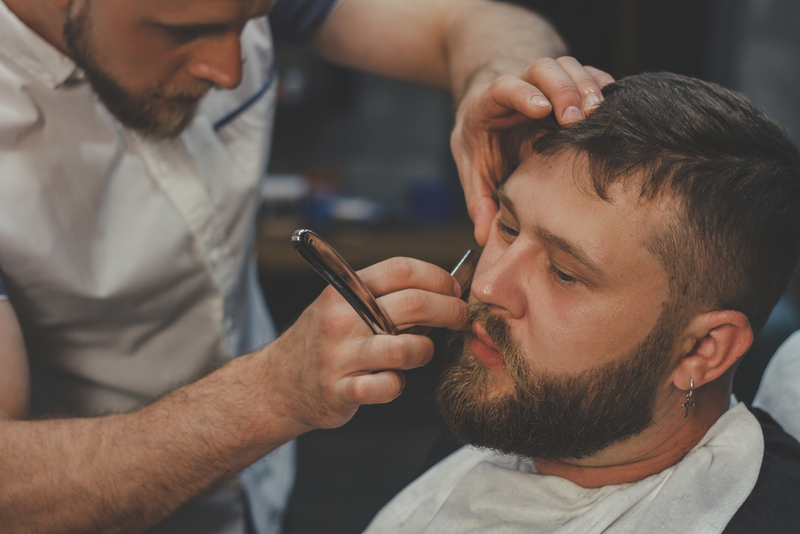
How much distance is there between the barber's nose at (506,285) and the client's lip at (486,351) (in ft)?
0.18

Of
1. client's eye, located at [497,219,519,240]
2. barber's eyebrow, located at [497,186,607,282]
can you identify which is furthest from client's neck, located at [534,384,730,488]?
client's eye, located at [497,219,519,240]

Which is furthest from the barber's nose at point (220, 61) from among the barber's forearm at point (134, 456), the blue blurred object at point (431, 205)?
the blue blurred object at point (431, 205)

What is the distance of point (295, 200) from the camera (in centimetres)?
394

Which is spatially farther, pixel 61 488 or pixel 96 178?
pixel 96 178

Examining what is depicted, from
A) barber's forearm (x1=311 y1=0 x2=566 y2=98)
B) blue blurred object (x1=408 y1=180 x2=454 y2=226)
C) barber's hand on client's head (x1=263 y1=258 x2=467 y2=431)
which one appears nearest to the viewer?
barber's hand on client's head (x1=263 y1=258 x2=467 y2=431)

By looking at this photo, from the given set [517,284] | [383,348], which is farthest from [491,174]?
[383,348]

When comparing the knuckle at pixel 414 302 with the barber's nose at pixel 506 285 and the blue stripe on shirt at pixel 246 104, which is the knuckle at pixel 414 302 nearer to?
the barber's nose at pixel 506 285

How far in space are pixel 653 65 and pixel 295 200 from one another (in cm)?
216

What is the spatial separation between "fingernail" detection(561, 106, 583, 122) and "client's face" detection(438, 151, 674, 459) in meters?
0.08

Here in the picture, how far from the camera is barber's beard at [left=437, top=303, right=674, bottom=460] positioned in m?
1.22

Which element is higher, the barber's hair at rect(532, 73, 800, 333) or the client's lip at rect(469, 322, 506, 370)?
the barber's hair at rect(532, 73, 800, 333)

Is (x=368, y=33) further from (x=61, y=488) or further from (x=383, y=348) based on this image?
(x=61, y=488)

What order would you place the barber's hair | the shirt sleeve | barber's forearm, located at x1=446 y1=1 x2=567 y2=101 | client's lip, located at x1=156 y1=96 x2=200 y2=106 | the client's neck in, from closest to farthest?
the barber's hair < the client's neck < client's lip, located at x1=156 y1=96 x2=200 y2=106 < barber's forearm, located at x1=446 y1=1 x2=567 y2=101 < the shirt sleeve

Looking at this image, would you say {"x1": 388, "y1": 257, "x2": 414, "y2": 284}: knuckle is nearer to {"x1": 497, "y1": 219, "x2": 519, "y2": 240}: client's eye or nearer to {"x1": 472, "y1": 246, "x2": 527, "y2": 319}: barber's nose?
{"x1": 472, "y1": 246, "x2": 527, "y2": 319}: barber's nose
